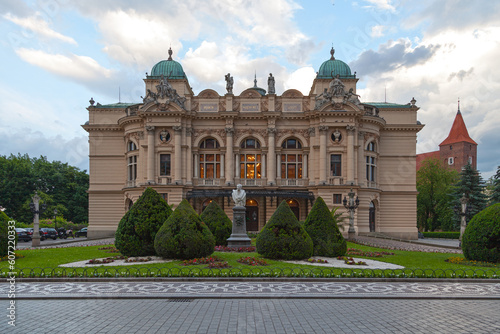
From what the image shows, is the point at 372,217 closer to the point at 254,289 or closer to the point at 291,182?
the point at 291,182

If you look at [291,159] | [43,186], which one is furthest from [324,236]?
[43,186]

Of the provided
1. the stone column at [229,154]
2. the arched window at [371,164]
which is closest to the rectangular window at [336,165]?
the arched window at [371,164]

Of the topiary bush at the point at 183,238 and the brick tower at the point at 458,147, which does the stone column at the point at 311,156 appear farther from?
the brick tower at the point at 458,147

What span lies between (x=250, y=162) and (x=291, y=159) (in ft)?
16.3

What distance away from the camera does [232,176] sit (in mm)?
48906

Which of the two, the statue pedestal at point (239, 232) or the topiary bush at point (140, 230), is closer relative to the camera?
the topiary bush at point (140, 230)

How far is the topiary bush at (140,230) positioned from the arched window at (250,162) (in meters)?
27.4

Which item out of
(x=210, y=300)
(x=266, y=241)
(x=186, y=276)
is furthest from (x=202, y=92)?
(x=210, y=300)

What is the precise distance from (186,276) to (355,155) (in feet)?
114

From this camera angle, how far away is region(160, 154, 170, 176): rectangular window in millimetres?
48531

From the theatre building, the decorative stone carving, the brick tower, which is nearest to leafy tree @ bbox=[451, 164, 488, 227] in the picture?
the theatre building

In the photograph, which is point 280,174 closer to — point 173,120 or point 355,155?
point 355,155

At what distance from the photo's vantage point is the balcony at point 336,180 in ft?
155

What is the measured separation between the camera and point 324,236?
23000 mm
